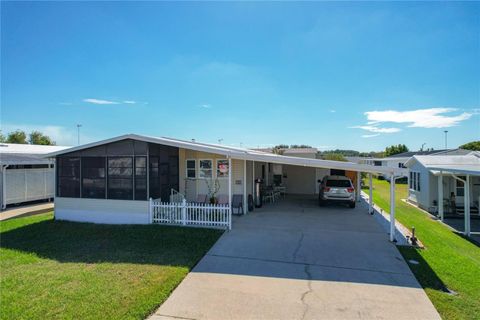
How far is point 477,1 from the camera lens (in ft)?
28.0

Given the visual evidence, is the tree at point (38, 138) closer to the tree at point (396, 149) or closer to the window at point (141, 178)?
the window at point (141, 178)

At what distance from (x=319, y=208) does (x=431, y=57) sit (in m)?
8.15

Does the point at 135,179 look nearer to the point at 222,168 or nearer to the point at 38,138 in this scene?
the point at 222,168

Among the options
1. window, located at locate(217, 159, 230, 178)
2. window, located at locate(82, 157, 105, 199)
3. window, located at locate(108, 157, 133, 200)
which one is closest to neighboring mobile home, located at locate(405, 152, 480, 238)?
window, located at locate(217, 159, 230, 178)

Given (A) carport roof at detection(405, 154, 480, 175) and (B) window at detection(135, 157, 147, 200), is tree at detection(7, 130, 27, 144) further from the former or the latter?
(A) carport roof at detection(405, 154, 480, 175)

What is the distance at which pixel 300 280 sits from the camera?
5773mm

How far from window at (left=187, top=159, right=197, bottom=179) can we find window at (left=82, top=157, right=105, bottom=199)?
358cm

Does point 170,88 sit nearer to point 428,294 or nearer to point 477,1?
point 477,1

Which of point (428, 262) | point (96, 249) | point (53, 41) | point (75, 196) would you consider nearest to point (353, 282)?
point (428, 262)

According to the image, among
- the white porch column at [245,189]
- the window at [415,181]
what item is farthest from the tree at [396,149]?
the white porch column at [245,189]

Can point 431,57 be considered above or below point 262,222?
above

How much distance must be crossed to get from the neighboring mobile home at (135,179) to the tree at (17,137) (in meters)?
47.6

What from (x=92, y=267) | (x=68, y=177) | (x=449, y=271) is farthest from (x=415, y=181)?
(x=68, y=177)

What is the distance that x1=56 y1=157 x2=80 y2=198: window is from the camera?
1108cm
